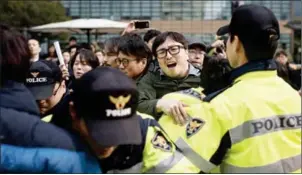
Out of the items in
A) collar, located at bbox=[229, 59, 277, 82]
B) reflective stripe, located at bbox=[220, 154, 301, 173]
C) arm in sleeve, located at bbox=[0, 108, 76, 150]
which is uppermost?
collar, located at bbox=[229, 59, 277, 82]

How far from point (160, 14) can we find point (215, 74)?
5151mm

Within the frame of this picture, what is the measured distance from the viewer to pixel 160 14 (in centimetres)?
736

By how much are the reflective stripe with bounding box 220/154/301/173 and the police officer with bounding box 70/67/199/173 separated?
24cm

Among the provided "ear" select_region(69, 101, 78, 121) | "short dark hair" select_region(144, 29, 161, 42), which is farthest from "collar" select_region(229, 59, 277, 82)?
"short dark hair" select_region(144, 29, 161, 42)

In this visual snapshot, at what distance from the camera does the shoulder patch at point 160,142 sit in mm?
1731

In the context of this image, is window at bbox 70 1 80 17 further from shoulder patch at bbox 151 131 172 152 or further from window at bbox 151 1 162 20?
shoulder patch at bbox 151 131 172 152

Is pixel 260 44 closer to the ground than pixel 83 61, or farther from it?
farther from it

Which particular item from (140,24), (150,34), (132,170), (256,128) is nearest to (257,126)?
(256,128)

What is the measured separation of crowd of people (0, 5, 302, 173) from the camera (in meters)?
1.57

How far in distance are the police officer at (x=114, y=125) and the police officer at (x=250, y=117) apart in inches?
5.7

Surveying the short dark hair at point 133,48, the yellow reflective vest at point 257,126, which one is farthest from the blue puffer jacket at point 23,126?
the short dark hair at point 133,48

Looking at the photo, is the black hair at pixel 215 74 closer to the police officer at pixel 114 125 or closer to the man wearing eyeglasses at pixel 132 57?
the man wearing eyeglasses at pixel 132 57

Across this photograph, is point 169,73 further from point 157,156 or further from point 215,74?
point 157,156

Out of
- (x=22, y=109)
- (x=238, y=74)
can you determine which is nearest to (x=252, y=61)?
(x=238, y=74)
